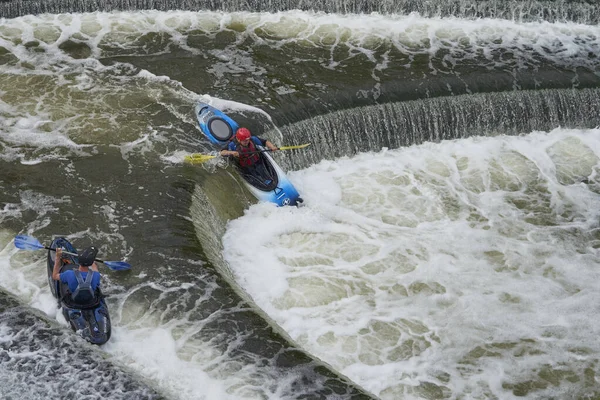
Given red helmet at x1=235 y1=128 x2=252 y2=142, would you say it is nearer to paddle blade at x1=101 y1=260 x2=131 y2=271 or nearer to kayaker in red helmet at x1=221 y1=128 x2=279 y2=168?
kayaker in red helmet at x1=221 y1=128 x2=279 y2=168

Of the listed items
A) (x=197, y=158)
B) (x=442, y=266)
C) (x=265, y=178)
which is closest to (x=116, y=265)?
(x=197, y=158)

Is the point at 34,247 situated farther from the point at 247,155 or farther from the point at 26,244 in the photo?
the point at 247,155

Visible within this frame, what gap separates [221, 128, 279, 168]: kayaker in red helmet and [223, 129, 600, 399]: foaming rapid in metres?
0.66

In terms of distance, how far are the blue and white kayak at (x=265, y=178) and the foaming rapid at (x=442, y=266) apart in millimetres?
172

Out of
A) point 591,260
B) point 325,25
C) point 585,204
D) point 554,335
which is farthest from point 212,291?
point 325,25

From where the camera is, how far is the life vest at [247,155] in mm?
10773

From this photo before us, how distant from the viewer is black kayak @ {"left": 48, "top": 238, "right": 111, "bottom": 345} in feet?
25.6

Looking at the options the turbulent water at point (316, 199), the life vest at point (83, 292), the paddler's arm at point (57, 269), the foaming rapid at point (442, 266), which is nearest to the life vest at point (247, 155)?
the turbulent water at point (316, 199)

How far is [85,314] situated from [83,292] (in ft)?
0.74

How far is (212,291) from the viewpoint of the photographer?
8.59 m

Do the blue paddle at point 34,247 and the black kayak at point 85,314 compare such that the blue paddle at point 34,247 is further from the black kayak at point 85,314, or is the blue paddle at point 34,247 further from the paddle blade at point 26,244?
the black kayak at point 85,314

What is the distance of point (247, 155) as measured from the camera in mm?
10805

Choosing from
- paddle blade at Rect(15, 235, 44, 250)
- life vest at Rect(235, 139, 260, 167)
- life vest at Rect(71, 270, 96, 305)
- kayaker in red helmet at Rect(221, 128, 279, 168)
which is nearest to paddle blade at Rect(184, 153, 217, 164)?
kayaker in red helmet at Rect(221, 128, 279, 168)

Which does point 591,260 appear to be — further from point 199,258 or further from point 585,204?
point 199,258
